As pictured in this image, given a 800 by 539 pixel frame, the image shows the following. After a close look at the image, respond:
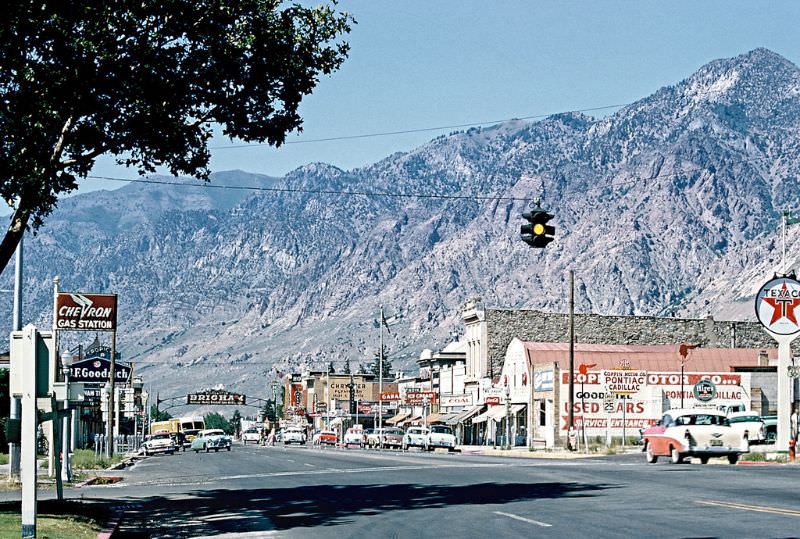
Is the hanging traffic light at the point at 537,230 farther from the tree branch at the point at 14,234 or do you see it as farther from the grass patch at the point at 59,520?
the tree branch at the point at 14,234

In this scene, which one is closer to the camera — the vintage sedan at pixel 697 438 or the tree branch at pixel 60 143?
the tree branch at pixel 60 143

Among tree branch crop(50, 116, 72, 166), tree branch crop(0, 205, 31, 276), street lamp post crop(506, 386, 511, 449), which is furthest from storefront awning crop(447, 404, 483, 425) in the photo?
tree branch crop(0, 205, 31, 276)

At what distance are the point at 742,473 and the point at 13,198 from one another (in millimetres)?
19152

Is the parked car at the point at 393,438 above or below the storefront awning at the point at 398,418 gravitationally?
above

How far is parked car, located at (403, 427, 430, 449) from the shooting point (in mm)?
79938

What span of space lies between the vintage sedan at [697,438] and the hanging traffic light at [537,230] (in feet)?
43.5

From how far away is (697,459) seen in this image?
4525cm

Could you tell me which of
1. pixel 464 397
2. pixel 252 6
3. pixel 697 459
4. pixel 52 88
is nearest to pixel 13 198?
pixel 52 88

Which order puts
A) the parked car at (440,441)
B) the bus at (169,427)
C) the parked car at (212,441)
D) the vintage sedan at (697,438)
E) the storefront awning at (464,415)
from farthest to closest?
the bus at (169,427) < the storefront awning at (464,415) < the parked car at (212,441) < the parked car at (440,441) < the vintage sedan at (697,438)

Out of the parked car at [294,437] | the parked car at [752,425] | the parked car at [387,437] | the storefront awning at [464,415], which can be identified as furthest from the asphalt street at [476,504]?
the parked car at [294,437]

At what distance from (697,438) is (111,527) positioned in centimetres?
2444

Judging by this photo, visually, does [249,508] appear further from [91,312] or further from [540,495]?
[91,312]

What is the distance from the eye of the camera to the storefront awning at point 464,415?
105 metres

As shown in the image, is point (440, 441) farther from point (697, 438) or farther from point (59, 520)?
point (59, 520)
